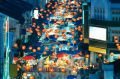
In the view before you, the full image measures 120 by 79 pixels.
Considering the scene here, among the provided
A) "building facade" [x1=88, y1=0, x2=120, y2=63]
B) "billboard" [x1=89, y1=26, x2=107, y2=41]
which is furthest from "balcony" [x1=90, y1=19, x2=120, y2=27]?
"billboard" [x1=89, y1=26, x2=107, y2=41]

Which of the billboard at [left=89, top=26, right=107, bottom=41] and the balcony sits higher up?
the balcony

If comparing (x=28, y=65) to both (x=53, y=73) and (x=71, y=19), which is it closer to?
(x=53, y=73)

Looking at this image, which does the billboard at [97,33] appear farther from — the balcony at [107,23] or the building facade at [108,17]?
the balcony at [107,23]

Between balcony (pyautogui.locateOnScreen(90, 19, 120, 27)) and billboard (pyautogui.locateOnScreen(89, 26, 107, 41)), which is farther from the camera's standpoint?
balcony (pyautogui.locateOnScreen(90, 19, 120, 27))

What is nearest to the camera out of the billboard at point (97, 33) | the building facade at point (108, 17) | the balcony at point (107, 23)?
the billboard at point (97, 33)

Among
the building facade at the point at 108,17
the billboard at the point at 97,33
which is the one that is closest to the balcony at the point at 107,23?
the building facade at the point at 108,17

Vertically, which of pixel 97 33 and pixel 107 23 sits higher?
pixel 107 23

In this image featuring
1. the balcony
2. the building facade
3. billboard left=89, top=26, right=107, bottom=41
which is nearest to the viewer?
billboard left=89, top=26, right=107, bottom=41

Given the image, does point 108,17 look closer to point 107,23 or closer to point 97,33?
point 107,23

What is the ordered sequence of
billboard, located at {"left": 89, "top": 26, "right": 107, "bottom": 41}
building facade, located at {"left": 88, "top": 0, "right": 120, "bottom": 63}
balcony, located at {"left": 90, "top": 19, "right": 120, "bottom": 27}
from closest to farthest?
1. billboard, located at {"left": 89, "top": 26, "right": 107, "bottom": 41}
2. building facade, located at {"left": 88, "top": 0, "right": 120, "bottom": 63}
3. balcony, located at {"left": 90, "top": 19, "right": 120, "bottom": 27}

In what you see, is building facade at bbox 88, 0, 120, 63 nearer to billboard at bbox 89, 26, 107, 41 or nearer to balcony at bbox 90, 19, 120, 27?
balcony at bbox 90, 19, 120, 27

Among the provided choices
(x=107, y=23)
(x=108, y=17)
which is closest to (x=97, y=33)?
(x=107, y=23)

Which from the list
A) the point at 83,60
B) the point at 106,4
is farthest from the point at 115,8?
the point at 83,60

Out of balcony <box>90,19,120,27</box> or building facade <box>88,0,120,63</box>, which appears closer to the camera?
building facade <box>88,0,120,63</box>
